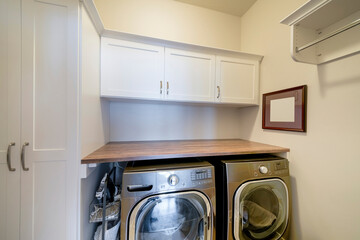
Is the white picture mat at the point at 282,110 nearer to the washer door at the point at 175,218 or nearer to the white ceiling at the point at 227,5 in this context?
the washer door at the point at 175,218

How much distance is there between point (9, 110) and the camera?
2.58ft

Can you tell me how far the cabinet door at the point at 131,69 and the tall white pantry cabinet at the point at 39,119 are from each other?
1.33 feet

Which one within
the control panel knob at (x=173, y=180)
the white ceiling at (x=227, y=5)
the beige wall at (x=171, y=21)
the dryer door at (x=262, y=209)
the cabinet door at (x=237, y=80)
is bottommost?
the dryer door at (x=262, y=209)

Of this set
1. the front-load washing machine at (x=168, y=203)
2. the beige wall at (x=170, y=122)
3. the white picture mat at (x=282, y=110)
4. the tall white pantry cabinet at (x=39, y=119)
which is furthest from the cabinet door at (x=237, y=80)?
the tall white pantry cabinet at (x=39, y=119)

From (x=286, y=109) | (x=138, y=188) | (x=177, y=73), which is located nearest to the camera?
(x=138, y=188)

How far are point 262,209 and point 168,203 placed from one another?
2.97 ft

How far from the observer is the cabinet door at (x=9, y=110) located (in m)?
0.78

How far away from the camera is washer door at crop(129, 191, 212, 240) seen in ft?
3.10

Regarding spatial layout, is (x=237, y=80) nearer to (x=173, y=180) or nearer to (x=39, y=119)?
(x=173, y=180)

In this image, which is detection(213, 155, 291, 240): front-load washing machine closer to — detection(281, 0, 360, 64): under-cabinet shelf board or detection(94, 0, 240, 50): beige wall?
detection(281, 0, 360, 64): under-cabinet shelf board

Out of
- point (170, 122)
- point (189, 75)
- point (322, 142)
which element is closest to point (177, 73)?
point (189, 75)

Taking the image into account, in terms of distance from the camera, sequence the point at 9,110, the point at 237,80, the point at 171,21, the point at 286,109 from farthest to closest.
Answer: the point at 171,21 → the point at 237,80 → the point at 286,109 → the point at 9,110

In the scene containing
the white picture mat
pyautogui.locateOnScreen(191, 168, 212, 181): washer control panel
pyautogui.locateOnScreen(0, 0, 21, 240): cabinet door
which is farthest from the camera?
the white picture mat

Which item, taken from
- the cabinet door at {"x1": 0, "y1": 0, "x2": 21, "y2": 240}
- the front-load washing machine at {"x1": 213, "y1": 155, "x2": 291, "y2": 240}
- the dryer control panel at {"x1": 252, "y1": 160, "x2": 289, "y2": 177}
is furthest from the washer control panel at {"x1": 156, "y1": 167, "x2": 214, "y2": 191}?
the cabinet door at {"x1": 0, "y1": 0, "x2": 21, "y2": 240}
